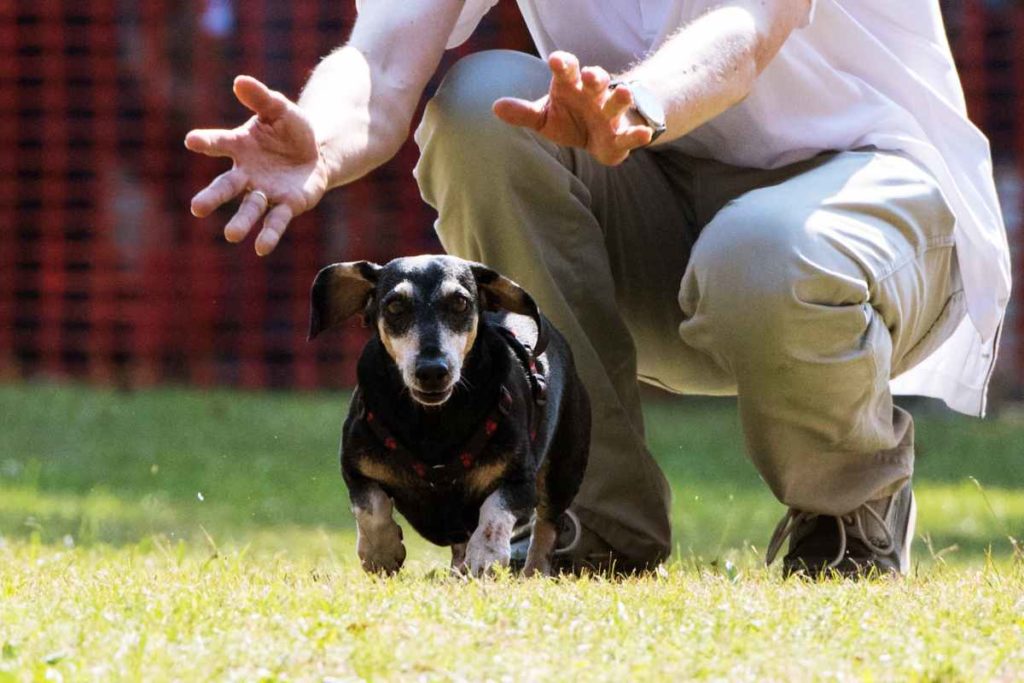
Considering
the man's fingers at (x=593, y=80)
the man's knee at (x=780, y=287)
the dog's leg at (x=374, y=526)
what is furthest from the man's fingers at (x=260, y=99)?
the man's knee at (x=780, y=287)

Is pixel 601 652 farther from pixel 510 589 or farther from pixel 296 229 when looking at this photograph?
pixel 296 229

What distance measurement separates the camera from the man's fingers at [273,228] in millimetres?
2818

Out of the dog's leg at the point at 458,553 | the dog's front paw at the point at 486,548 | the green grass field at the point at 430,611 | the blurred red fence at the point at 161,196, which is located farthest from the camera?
the blurred red fence at the point at 161,196

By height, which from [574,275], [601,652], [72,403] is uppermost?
[574,275]

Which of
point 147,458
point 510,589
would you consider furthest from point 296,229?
point 510,589

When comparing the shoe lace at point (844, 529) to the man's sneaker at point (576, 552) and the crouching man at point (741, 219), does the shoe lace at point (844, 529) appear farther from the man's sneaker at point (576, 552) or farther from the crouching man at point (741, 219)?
the man's sneaker at point (576, 552)

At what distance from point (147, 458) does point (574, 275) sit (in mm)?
3131

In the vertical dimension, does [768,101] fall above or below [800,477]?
above

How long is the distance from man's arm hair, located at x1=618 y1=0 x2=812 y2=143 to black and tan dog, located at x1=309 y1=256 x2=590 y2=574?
0.52 metres

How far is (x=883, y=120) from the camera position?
11.8ft

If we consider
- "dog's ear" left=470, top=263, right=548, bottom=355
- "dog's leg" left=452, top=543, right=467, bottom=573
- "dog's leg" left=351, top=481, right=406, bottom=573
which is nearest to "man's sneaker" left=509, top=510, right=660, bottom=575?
"dog's leg" left=452, top=543, right=467, bottom=573

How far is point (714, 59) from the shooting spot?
3041mm

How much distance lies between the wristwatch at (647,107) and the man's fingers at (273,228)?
1.96 ft

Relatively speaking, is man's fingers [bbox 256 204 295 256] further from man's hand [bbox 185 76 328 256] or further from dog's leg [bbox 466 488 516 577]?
dog's leg [bbox 466 488 516 577]
